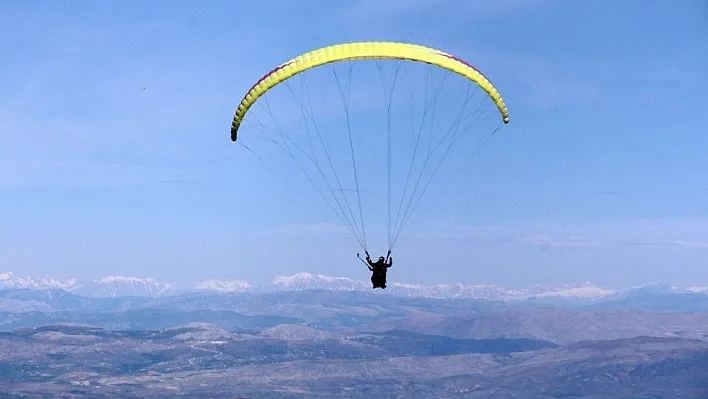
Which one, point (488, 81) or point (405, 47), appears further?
point (488, 81)

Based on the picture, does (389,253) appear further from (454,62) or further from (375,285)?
(454,62)

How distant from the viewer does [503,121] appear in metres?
62.1

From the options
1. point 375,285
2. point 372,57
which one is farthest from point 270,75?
point 375,285

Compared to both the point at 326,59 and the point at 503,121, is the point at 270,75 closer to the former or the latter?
the point at 326,59

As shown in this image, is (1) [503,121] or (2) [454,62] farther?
(1) [503,121]

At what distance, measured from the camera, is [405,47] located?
5550 centimetres

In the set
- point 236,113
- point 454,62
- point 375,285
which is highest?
point 454,62

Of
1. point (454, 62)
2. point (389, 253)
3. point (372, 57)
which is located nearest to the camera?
point (372, 57)

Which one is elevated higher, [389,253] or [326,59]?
[326,59]

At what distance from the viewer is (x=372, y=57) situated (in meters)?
54.2

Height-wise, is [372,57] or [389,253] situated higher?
[372,57]

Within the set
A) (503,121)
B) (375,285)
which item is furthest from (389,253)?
(503,121)

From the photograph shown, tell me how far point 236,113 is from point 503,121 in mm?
20562

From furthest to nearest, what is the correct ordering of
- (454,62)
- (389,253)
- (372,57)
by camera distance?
(389,253), (454,62), (372,57)
